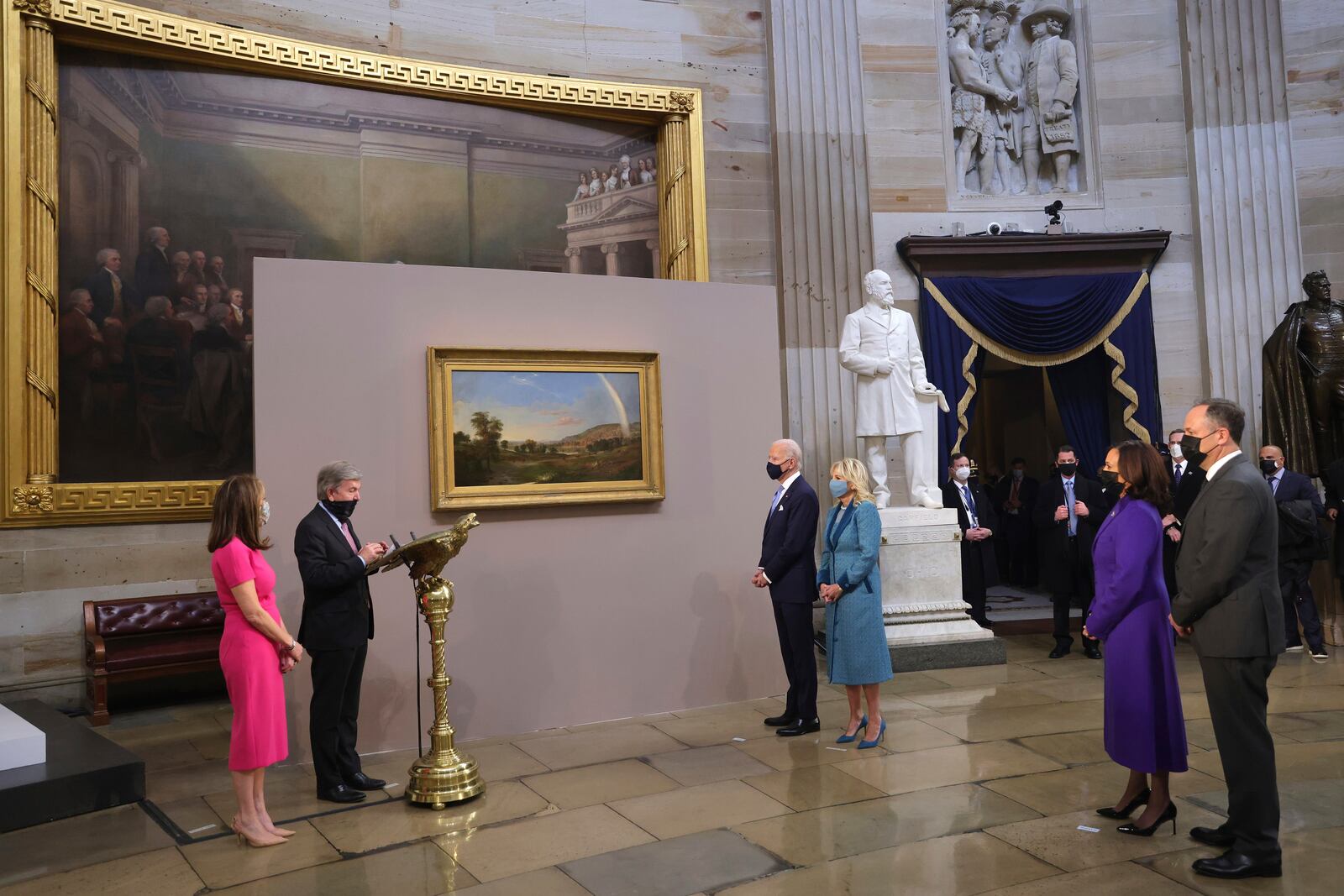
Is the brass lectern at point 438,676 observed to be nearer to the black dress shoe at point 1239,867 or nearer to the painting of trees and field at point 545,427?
the painting of trees and field at point 545,427

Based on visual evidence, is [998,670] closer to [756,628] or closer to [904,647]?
[904,647]

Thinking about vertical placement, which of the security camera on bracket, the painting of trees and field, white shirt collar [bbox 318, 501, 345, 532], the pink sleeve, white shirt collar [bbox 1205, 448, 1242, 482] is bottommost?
the pink sleeve

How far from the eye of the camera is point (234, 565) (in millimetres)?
3887

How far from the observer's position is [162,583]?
7125mm

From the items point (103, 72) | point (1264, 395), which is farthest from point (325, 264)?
point (1264, 395)

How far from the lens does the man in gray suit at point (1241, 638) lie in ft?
11.1

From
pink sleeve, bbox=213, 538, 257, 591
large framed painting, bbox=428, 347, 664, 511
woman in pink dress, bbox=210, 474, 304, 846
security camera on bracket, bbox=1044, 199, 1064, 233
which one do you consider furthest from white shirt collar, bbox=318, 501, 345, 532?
security camera on bracket, bbox=1044, 199, 1064, 233

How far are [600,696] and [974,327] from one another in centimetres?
551

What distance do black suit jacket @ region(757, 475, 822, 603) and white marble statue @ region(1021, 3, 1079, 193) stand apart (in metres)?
6.15

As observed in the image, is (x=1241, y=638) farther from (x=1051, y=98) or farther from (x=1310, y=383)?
(x=1051, y=98)

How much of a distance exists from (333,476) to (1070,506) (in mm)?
5889

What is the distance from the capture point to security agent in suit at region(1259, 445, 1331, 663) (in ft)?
24.6

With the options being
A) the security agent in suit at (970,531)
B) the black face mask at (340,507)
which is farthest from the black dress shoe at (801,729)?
the security agent in suit at (970,531)

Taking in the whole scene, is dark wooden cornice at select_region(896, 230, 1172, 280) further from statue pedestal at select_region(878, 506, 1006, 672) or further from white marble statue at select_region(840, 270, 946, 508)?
statue pedestal at select_region(878, 506, 1006, 672)
